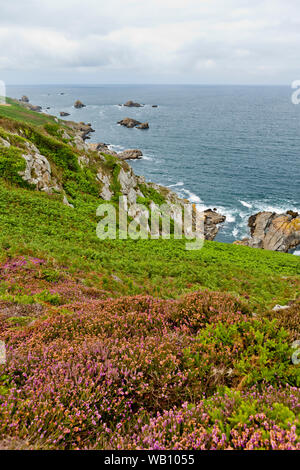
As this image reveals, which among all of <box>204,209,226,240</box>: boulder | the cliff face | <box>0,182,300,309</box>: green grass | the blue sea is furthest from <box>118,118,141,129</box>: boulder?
<box>0,182,300,309</box>: green grass

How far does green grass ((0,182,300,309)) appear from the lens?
1634cm

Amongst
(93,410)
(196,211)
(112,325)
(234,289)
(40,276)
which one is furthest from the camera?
(196,211)

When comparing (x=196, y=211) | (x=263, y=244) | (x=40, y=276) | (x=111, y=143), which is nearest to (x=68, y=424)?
(x=40, y=276)

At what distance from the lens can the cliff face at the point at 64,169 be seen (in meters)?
27.1

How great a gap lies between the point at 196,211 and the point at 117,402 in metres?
56.5

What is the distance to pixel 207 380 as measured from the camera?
15.9ft

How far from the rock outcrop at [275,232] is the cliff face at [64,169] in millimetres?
9807

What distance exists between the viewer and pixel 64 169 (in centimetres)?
3403

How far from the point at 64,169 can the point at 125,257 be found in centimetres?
1977

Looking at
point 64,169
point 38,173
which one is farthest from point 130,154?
point 38,173

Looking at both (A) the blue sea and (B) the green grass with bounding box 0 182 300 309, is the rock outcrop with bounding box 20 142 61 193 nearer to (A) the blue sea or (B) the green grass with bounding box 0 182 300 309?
(B) the green grass with bounding box 0 182 300 309

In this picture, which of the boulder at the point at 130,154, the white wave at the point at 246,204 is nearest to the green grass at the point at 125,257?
the white wave at the point at 246,204

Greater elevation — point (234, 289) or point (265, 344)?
point (265, 344)
